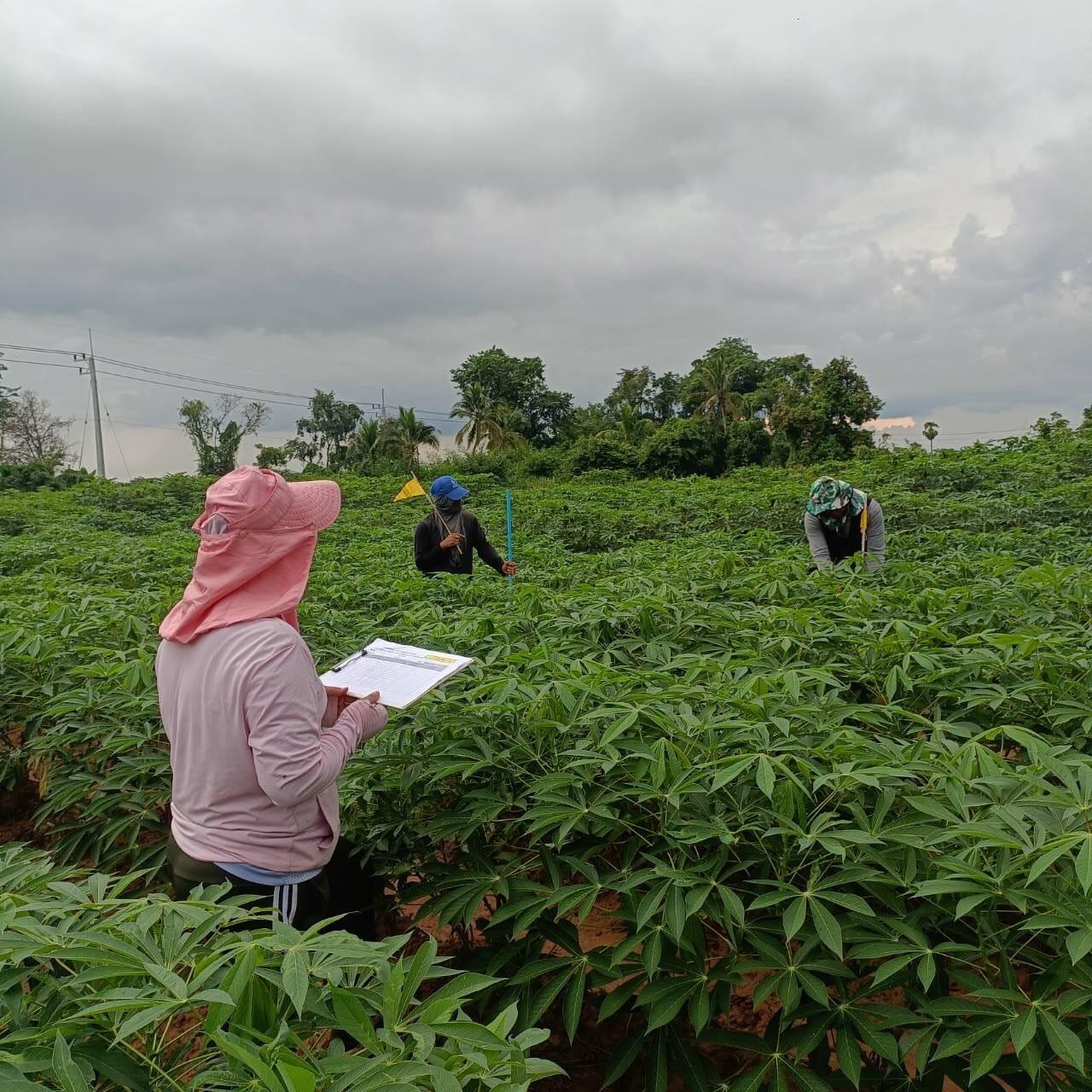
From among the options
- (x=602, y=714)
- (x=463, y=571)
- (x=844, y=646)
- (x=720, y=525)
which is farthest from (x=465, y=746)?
(x=720, y=525)

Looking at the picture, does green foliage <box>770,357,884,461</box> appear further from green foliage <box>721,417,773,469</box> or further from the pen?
the pen

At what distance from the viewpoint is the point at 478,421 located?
35594 millimetres

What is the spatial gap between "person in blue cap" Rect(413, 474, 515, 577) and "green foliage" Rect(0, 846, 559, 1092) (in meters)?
4.17

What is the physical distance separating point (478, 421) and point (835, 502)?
105ft

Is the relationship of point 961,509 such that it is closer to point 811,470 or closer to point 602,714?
point 602,714

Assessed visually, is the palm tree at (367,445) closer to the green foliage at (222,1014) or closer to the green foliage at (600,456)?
the green foliage at (600,456)

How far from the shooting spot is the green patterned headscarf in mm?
4375

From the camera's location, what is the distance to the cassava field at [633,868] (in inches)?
34.5

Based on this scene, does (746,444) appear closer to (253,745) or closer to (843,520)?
(843,520)

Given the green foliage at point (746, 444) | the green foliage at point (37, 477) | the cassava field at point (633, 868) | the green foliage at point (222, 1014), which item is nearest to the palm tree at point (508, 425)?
the green foliage at point (746, 444)

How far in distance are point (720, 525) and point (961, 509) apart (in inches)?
107

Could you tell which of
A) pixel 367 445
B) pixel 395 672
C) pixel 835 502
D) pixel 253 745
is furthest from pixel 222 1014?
pixel 367 445

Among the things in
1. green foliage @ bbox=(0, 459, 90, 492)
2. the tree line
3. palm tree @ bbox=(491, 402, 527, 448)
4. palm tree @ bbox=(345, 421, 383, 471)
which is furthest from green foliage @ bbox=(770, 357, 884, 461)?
green foliage @ bbox=(0, 459, 90, 492)

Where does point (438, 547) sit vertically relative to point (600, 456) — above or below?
below
